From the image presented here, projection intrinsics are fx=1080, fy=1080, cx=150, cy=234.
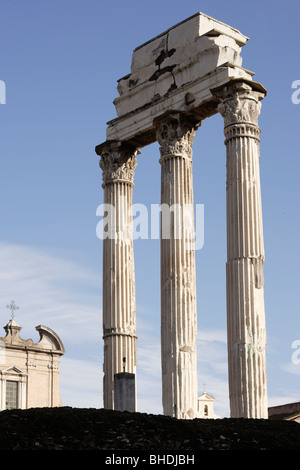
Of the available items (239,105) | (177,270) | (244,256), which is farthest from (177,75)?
(244,256)

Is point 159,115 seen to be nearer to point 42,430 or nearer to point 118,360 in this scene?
point 118,360

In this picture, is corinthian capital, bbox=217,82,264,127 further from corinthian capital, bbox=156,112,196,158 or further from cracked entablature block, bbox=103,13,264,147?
corinthian capital, bbox=156,112,196,158

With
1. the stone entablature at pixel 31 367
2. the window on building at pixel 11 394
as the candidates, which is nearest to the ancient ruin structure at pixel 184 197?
the stone entablature at pixel 31 367

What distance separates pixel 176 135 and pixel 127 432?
12.7 metres

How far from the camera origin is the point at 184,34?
36.0 meters

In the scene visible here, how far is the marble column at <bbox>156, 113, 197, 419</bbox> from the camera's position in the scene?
32.8 metres

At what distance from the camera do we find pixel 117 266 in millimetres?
36969

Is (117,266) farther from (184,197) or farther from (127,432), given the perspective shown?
(127,432)

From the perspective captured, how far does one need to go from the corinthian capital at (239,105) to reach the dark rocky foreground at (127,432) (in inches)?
396

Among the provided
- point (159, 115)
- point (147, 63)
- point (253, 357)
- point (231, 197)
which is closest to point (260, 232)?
point (231, 197)

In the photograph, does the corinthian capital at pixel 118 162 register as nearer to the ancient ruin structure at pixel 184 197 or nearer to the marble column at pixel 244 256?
the ancient ruin structure at pixel 184 197

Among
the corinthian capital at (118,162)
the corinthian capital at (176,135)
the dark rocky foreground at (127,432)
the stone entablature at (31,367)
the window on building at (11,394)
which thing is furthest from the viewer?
the stone entablature at (31,367)

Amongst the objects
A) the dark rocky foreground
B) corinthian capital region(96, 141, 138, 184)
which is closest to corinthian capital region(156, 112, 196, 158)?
corinthian capital region(96, 141, 138, 184)

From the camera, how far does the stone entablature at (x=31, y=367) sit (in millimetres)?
59031
